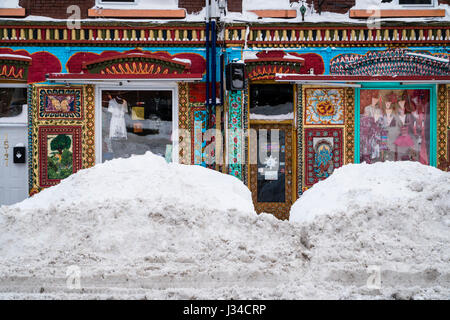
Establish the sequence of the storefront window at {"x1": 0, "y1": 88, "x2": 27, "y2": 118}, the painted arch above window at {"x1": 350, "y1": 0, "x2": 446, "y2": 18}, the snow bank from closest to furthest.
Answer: the snow bank → the painted arch above window at {"x1": 350, "y1": 0, "x2": 446, "y2": 18} → the storefront window at {"x1": 0, "y1": 88, "x2": 27, "y2": 118}

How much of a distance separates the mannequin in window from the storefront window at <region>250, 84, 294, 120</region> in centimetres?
325

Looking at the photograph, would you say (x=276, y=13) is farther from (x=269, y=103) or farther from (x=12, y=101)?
(x=12, y=101)

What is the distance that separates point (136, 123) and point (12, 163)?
329 cm

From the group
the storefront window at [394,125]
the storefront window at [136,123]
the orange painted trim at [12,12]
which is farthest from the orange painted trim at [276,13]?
the orange painted trim at [12,12]

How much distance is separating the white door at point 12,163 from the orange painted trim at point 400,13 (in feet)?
28.6

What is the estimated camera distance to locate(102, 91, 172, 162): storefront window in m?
10.6

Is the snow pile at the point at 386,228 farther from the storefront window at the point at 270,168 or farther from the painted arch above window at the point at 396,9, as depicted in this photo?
the painted arch above window at the point at 396,9

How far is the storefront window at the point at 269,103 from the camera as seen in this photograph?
10648mm

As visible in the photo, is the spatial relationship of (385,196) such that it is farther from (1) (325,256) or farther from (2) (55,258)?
(2) (55,258)

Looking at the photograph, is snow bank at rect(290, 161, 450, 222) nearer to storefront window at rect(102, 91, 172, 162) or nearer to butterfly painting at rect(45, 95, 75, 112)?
storefront window at rect(102, 91, 172, 162)

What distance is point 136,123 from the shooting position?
34.9ft

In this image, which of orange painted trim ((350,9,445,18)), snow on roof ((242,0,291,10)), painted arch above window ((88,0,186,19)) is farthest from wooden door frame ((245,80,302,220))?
painted arch above window ((88,0,186,19))

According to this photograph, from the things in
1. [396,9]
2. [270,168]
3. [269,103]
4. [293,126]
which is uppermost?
[396,9]

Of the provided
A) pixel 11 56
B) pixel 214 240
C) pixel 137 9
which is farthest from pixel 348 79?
pixel 11 56
